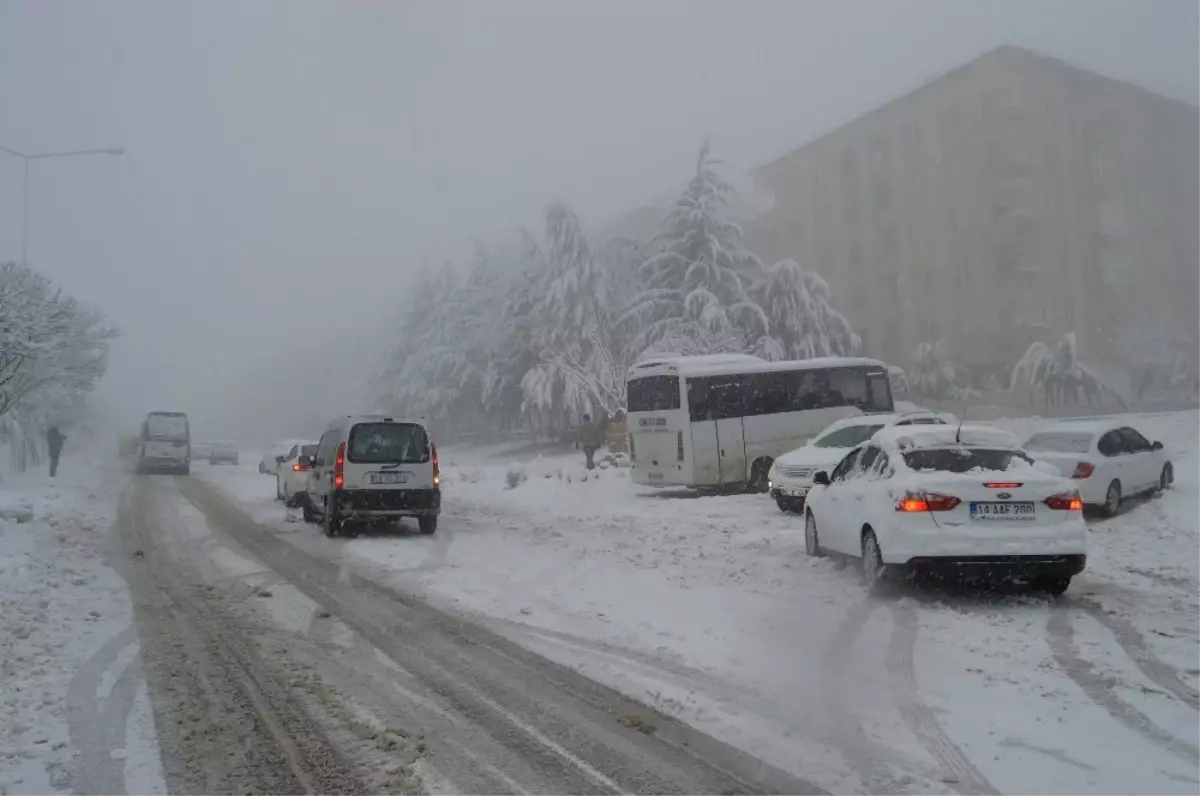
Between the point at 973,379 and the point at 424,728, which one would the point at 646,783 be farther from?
the point at 973,379

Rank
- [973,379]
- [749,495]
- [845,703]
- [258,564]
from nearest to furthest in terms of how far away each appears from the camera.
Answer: [845,703] < [258,564] < [749,495] < [973,379]

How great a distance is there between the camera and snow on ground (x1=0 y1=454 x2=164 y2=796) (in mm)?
5055

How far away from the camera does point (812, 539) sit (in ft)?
39.4

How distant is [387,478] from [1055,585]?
10.3m

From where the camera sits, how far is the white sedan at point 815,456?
17.5 meters

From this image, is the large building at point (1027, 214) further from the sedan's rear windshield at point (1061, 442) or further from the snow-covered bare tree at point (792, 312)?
the sedan's rear windshield at point (1061, 442)

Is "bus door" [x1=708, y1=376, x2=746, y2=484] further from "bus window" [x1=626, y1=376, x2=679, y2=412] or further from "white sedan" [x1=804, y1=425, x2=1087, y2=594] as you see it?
"white sedan" [x1=804, y1=425, x2=1087, y2=594]

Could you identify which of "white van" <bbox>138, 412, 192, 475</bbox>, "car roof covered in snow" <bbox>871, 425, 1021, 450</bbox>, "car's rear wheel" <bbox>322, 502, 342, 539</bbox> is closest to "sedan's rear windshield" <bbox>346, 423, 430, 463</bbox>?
"car's rear wheel" <bbox>322, 502, 342, 539</bbox>

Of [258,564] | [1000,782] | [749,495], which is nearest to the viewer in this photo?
[1000,782]

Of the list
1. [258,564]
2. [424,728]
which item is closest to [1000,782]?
[424,728]

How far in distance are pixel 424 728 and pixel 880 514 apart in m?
5.36

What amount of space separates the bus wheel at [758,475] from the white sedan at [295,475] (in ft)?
32.5

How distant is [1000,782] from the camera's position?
4.60m

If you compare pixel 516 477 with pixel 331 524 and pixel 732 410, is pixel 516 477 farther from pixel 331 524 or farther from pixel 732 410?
pixel 331 524
